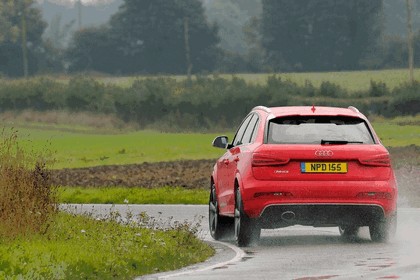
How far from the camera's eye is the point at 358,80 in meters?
93.8

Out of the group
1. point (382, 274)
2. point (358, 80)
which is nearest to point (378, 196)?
point (382, 274)

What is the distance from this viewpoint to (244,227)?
18609 millimetres

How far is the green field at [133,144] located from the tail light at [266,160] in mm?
29622

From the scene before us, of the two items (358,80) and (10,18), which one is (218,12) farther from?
(358,80)

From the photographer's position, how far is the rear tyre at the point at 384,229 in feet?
61.0

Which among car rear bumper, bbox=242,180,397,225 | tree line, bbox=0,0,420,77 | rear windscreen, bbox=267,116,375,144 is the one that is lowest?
car rear bumper, bbox=242,180,397,225

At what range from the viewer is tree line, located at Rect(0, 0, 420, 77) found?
11394 cm

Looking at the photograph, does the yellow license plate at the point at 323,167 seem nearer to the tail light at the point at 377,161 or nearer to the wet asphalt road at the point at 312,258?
the tail light at the point at 377,161

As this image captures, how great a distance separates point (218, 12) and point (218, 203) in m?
142

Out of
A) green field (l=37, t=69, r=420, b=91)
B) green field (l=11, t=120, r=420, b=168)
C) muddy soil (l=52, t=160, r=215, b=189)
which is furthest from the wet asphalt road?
green field (l=37, t=69, r=420, b=91)

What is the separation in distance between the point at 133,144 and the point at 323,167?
45705 millimetres

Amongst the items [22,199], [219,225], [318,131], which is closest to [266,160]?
[318,131]

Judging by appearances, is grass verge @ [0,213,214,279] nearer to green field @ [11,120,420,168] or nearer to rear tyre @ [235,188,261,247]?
rear tyre @ [235,188,261,247]

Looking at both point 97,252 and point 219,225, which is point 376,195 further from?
point 97,252
